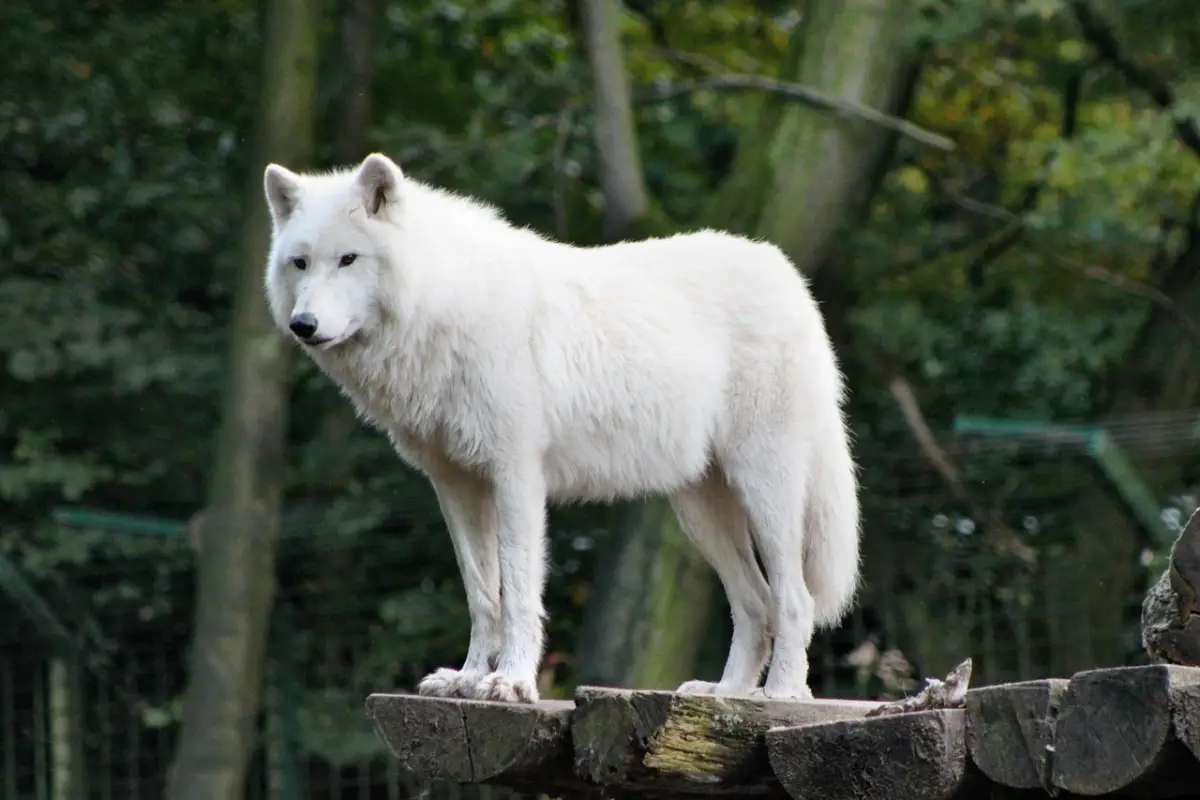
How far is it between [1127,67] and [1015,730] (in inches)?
283

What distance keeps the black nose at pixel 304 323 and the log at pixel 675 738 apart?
1.14 m

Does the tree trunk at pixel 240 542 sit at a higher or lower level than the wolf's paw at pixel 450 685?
higher

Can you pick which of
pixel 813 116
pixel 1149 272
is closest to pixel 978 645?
pixel 813 116

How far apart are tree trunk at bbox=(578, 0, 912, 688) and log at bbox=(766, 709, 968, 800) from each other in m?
Result: 3.60

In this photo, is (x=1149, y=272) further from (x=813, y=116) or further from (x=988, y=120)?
(x=813, y=116)

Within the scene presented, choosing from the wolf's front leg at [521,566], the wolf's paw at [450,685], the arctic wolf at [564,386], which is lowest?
the wolf's paw at [450,685]

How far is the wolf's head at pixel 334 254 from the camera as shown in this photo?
12.3 feet

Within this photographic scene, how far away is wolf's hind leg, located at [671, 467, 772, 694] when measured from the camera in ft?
14.1

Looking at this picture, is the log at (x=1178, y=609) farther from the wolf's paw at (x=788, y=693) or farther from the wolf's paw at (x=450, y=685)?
the wolf's paw at (x=450, y=685)

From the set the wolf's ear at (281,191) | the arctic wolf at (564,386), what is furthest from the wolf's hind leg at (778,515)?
the wolf's ear at (281,191)

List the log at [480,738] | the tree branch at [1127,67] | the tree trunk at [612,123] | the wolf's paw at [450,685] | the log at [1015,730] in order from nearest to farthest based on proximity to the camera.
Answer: the log at [1015,730]
the log at [480,738]
the wolf's paw at [450,685]
the tree trunk at [612,123]
the tree branch at [1127,67]

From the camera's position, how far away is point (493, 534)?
13.4 ft

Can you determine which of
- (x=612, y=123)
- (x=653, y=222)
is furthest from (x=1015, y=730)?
(x=612, y=123)

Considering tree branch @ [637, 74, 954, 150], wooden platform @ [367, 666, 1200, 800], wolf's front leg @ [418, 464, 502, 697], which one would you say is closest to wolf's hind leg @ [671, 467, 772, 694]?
wolf's front leg @ [418, 464, 502, 697]
